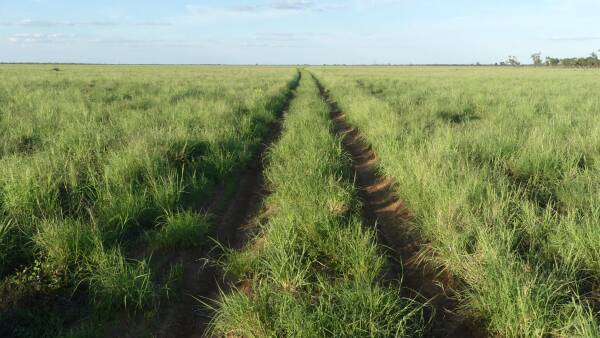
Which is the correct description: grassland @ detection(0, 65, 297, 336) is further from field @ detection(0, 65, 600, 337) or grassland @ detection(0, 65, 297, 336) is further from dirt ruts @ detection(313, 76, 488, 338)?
dirt ruts @ detection(313, 76, 488, 338)

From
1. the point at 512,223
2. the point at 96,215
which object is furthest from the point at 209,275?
the point at 512,223

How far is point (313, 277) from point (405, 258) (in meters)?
0.99

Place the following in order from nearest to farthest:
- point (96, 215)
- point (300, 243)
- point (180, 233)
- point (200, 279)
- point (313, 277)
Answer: point (313, 277) → point (200, 279) → point (300, 243) → point (180, 233) → point (96, 215)

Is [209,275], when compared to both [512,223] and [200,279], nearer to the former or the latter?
[200,279]

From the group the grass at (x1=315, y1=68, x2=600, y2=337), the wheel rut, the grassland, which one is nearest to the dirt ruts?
the grass at (x1=315, y1=68, x2=600, y2=337)

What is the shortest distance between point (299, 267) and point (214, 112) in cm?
823

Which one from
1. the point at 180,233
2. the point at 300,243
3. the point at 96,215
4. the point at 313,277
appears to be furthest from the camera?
the point at 96,215

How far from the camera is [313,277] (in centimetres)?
353

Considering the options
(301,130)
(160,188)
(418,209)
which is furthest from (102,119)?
Answer: (418,209)

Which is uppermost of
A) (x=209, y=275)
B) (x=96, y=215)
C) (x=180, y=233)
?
(x=96, y=215)

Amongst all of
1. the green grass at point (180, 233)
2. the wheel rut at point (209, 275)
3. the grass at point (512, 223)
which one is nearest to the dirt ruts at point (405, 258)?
the grass at point (512, 223)

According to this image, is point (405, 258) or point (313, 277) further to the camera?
point (405, 258)

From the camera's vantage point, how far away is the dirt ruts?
2.99 meters

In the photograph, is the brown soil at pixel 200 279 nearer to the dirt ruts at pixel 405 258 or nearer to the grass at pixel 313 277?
the grass at pixel 313 277
